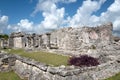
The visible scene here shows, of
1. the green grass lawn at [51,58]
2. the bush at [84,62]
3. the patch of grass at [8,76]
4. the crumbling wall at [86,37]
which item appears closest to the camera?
the bush at [84,62]

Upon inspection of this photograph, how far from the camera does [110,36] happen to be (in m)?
26.2

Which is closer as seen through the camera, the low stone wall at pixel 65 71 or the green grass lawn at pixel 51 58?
the low stone wall at pixel 65 71

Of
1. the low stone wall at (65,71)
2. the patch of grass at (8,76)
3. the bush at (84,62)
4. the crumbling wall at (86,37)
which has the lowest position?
the patch of grass at (8,76)

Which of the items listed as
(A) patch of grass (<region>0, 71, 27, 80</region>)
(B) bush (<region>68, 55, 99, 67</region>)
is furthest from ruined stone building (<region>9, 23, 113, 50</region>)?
(B) bush (<region>68, 55, 99, 67</region>)

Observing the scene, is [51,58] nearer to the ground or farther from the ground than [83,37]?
nearer to the ground

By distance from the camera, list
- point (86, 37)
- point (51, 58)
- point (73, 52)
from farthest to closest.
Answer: point (86, 37), point (73, 52), point (51, 58)

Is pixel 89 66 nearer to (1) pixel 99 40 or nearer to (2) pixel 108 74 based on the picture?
(2) pixel 108 74

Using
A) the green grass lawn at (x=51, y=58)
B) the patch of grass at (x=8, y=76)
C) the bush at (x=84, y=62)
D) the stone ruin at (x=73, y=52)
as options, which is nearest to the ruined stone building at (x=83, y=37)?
the stone ruin at (x=73, y=52)

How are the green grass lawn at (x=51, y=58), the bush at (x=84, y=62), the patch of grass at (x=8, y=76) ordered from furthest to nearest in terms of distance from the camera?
the patch of grass at (x=8, y=76), the green grass lawn at (x=51, y=58), the bush at (x=84, y=62)

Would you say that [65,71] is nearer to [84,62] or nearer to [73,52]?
[84,62]

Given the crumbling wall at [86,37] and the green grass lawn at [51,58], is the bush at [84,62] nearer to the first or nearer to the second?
the green grass lawn at [51,58]

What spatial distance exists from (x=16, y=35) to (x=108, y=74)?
25.4m

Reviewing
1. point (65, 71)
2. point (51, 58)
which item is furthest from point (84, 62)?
point (51, 58)

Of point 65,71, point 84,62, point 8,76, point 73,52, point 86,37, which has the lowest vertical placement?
point 8,76
